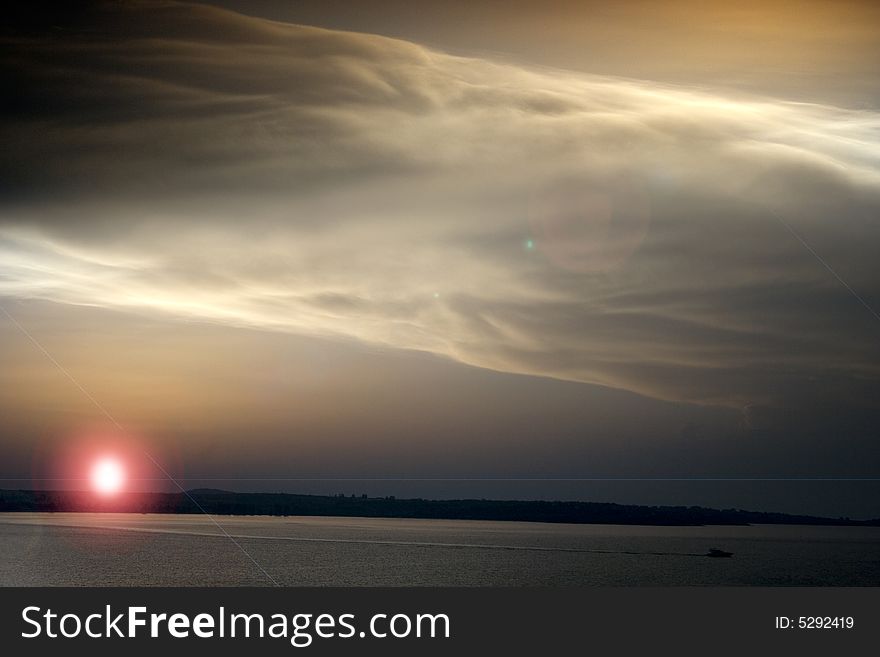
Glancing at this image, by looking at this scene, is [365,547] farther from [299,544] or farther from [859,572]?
[859,572]

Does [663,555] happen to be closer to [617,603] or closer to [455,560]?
[455,560]

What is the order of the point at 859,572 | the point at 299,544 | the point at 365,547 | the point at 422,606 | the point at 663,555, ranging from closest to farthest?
1. the point at 422,606
2. the point at 859,572
3. the point at 663,555
4. the point at 365,547
5. the point at 299,544

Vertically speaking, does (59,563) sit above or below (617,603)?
above

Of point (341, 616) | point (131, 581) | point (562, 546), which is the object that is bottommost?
point (341, 616)

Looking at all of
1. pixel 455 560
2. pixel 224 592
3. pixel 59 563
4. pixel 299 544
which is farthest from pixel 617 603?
pixel 299 544

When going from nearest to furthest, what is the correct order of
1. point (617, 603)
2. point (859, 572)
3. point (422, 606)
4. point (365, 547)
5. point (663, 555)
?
point (422, 606)
point (617, 603)
point (859, 572)
point (663, 555)
point (365, 547)

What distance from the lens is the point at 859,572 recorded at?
139 m

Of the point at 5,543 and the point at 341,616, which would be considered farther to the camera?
the point at 5,543

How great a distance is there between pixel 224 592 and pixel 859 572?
14145cm

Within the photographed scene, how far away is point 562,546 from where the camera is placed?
603ft

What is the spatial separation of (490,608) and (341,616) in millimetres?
4972

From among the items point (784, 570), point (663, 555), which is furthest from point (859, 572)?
point (663, 555)

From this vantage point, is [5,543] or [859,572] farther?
[5,543]

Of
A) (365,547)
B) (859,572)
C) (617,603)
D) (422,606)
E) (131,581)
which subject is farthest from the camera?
(365,547)
